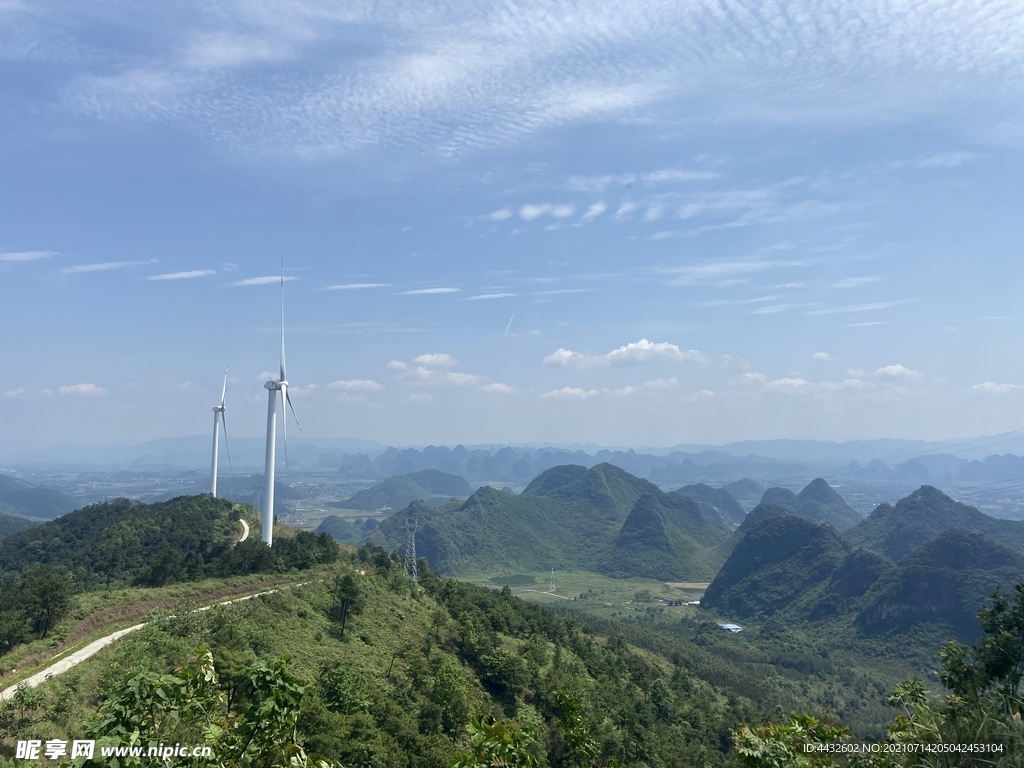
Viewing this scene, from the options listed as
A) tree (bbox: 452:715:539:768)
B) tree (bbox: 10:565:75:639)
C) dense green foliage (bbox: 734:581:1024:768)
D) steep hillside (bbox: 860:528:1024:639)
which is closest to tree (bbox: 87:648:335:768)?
tree (bbox: 452:715:539:768)

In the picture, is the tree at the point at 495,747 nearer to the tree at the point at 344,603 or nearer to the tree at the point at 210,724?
the tree at the point at 210,724

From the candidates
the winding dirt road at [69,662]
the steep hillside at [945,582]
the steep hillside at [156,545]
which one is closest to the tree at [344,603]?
the steep hillside at [156,545]

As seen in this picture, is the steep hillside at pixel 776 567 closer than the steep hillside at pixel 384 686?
No

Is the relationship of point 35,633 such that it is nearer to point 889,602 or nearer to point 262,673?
point 262,673

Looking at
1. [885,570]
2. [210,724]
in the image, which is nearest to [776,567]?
[885,570]

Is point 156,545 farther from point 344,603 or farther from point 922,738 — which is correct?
point 922,738

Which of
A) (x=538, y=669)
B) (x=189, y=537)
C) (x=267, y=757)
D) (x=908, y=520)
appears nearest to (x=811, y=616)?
(x=908, y=520)
